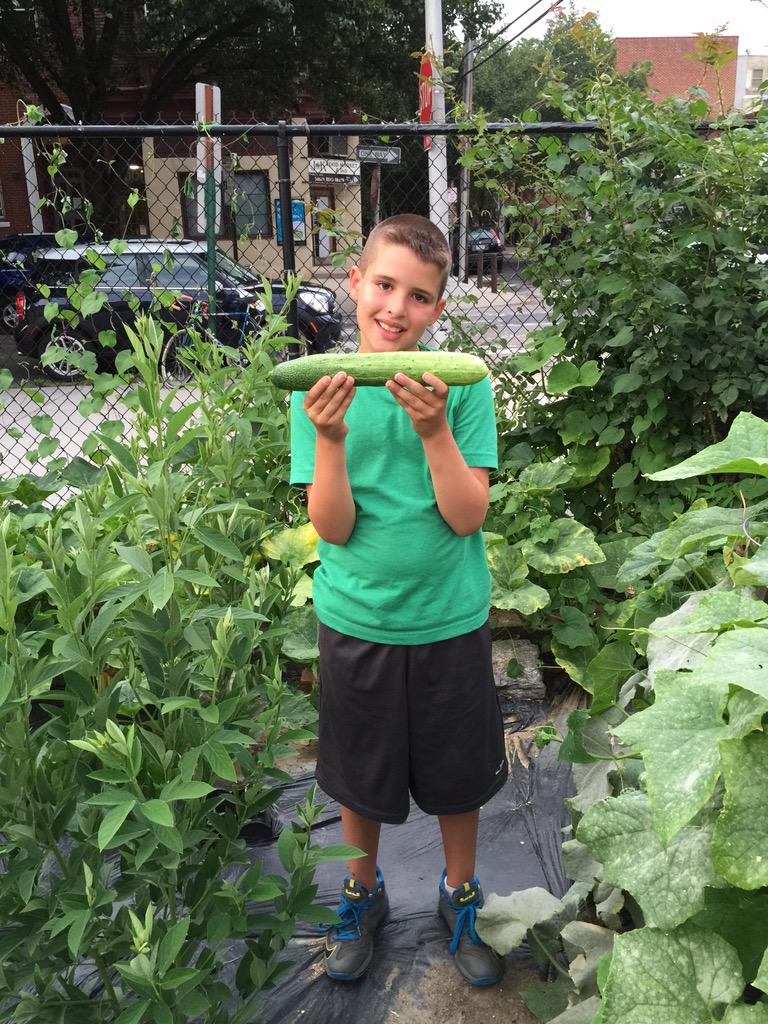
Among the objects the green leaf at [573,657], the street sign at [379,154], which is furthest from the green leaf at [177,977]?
the street sign at [379,154]

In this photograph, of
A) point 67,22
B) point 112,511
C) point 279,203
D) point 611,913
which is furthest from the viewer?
point 67,22

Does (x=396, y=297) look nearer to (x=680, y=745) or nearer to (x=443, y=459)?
(x=443, y=459)

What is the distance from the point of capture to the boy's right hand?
168 cm

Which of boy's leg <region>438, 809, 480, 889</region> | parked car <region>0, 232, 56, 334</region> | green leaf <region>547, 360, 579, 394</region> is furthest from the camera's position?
parked car <region>0, 232, 56, 334</region>

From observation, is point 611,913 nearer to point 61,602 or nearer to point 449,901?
point 449,901

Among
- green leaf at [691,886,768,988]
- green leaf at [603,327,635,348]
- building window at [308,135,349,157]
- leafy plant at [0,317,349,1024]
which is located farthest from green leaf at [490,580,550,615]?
building window at [308,135,349,157]

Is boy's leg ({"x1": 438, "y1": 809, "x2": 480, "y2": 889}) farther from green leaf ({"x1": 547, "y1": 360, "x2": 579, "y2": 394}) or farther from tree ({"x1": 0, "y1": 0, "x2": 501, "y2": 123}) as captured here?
tree ({"x1": 0, "y1": 0, "x2": 501, "y2": 123})

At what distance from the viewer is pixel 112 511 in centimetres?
142

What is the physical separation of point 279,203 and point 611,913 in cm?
360

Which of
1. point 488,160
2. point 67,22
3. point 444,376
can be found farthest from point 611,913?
point 67,22

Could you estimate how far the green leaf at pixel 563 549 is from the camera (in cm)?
319

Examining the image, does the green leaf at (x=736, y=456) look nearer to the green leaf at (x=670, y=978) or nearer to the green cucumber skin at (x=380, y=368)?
the green cucumber skin at (x=380, y=368)

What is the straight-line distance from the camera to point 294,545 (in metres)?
3.19

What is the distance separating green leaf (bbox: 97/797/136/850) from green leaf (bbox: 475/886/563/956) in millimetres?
1106
